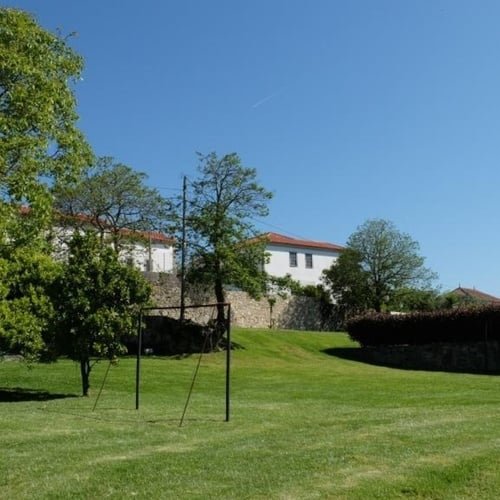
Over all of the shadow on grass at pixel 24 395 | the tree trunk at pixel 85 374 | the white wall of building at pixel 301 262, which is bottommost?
the shadow on grass at pixel 24 395

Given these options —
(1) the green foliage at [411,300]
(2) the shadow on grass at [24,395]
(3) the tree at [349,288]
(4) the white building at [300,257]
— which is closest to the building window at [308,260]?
(4) the white building at [300,257]

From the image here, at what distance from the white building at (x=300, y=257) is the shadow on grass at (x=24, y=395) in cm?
4532

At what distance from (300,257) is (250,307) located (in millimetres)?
20823

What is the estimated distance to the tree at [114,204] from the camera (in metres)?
40.6

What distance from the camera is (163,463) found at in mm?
8344

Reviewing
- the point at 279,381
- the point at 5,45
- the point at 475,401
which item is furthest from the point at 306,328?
the point at 5,45

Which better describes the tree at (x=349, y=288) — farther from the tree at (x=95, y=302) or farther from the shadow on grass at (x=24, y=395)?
the tree at (x=95, y=302)

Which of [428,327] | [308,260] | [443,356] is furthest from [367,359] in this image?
[308,260]

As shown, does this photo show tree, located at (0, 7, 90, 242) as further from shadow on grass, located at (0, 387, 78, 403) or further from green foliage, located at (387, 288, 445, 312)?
green foliage, located at (387, 288, 445, 312)

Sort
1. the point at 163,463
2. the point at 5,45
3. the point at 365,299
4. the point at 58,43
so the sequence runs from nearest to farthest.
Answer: the point at 163,463 < the point at 5,45 < the point at 58,43 < the point at 365,299

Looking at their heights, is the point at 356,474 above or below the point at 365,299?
below

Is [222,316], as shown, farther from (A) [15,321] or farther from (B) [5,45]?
(B) [5,45]

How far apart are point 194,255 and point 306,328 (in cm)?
1832

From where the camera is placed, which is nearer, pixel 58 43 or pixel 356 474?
pixel 356 474
